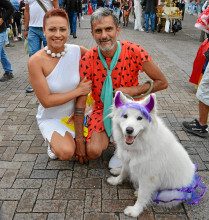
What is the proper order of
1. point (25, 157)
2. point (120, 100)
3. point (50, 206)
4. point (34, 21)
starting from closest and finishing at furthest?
point (120, 100), point (50, 206), point (25, 157), point (34, 21)

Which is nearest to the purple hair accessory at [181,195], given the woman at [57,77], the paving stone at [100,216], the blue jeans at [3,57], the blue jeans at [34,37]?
the paving stone at [100,216]

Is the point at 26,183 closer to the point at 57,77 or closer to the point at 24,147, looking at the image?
the point at 24,147

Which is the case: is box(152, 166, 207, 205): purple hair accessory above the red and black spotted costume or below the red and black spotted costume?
below

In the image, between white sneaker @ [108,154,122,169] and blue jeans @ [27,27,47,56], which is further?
blue jeans @ [27,27,47,56]

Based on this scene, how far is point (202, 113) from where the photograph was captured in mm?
3742

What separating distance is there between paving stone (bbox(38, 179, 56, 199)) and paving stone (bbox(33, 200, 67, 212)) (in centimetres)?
7

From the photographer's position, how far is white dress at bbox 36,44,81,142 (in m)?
2.87

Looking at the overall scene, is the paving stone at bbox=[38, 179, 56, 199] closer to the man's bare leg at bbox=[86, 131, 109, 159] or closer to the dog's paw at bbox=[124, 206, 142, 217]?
the man's bare leg at bbox=[86, 131, 109, 159]

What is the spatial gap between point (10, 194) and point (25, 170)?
42cm

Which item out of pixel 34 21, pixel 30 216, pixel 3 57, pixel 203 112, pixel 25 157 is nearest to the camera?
pixel 30 216

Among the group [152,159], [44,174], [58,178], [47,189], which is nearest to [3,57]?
[44,174]

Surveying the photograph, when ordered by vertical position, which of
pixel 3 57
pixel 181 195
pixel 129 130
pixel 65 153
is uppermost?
pixel 129 130

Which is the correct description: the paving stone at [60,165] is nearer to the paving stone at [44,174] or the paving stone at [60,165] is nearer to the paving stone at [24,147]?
the paving stone at [44,174]

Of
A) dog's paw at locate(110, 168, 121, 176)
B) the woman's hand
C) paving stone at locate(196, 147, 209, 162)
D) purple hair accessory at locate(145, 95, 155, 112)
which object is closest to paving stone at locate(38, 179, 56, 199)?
dog's paw at locate(110, 168, 121, 176)
